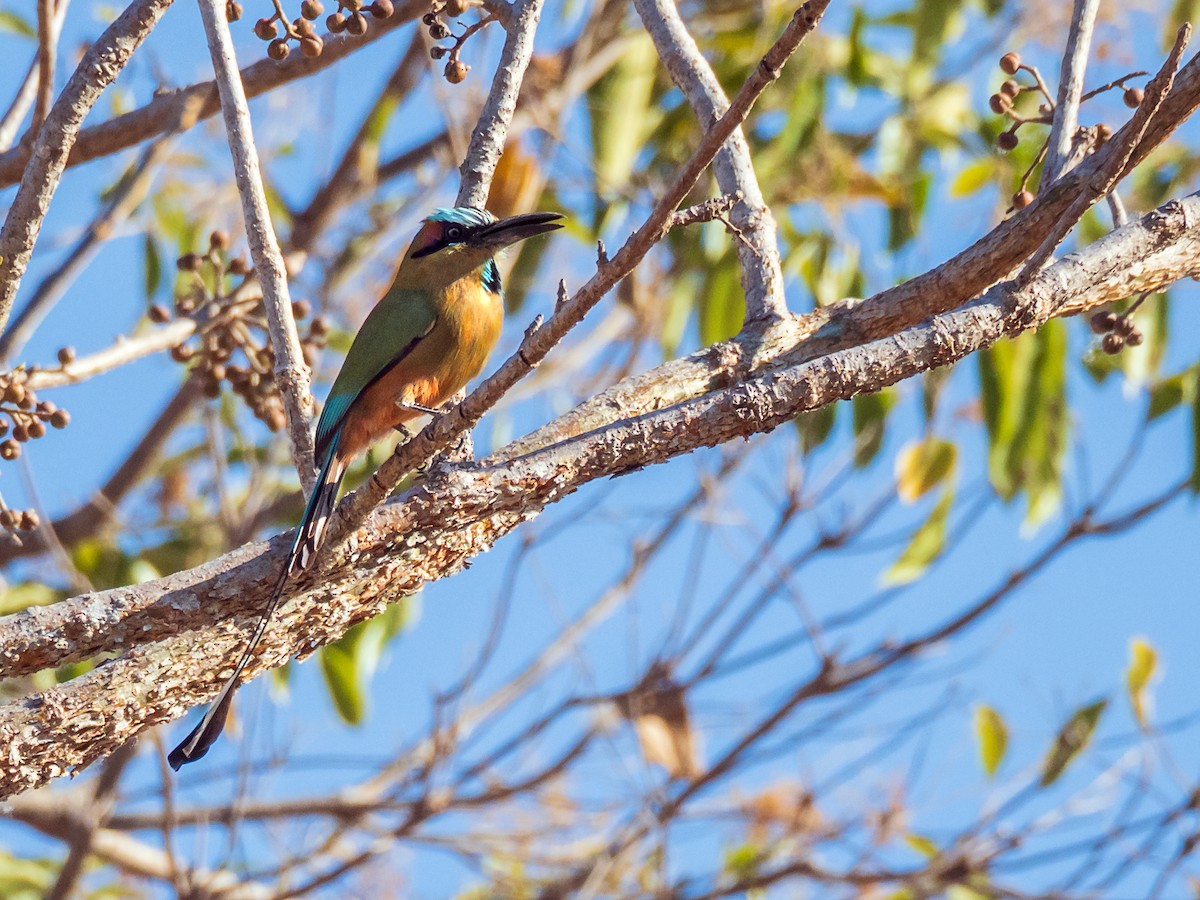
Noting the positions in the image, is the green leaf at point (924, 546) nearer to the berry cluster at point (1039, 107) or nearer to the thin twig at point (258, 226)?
the berry cluster at point (1039, 107)

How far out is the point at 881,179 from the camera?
5492 mm

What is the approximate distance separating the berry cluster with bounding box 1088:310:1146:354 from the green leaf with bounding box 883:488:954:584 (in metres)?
2.17

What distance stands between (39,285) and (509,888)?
2835 millimetres

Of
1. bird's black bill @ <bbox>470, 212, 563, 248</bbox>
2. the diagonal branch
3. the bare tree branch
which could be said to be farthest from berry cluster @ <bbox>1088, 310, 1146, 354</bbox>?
the bare tree branch

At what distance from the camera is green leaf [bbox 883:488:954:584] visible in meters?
5.08

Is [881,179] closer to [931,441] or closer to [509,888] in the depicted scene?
[931,441]

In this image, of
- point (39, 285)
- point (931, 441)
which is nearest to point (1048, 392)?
point (931, 441)

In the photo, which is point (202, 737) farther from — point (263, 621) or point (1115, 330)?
point (1115, 330)

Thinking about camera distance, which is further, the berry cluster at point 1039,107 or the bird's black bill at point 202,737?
the berry cluster at point 1039,107

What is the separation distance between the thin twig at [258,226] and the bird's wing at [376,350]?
0.73 meters

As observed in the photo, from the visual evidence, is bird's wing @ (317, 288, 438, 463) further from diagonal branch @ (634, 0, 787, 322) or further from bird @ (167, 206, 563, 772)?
diagonal branch @ (634, 0, 787, 322)

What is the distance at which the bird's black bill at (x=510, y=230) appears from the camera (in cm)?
362

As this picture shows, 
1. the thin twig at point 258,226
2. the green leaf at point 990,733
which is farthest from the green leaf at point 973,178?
the thin twig at point 258,226

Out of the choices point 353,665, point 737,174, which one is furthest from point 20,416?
point 353,665
